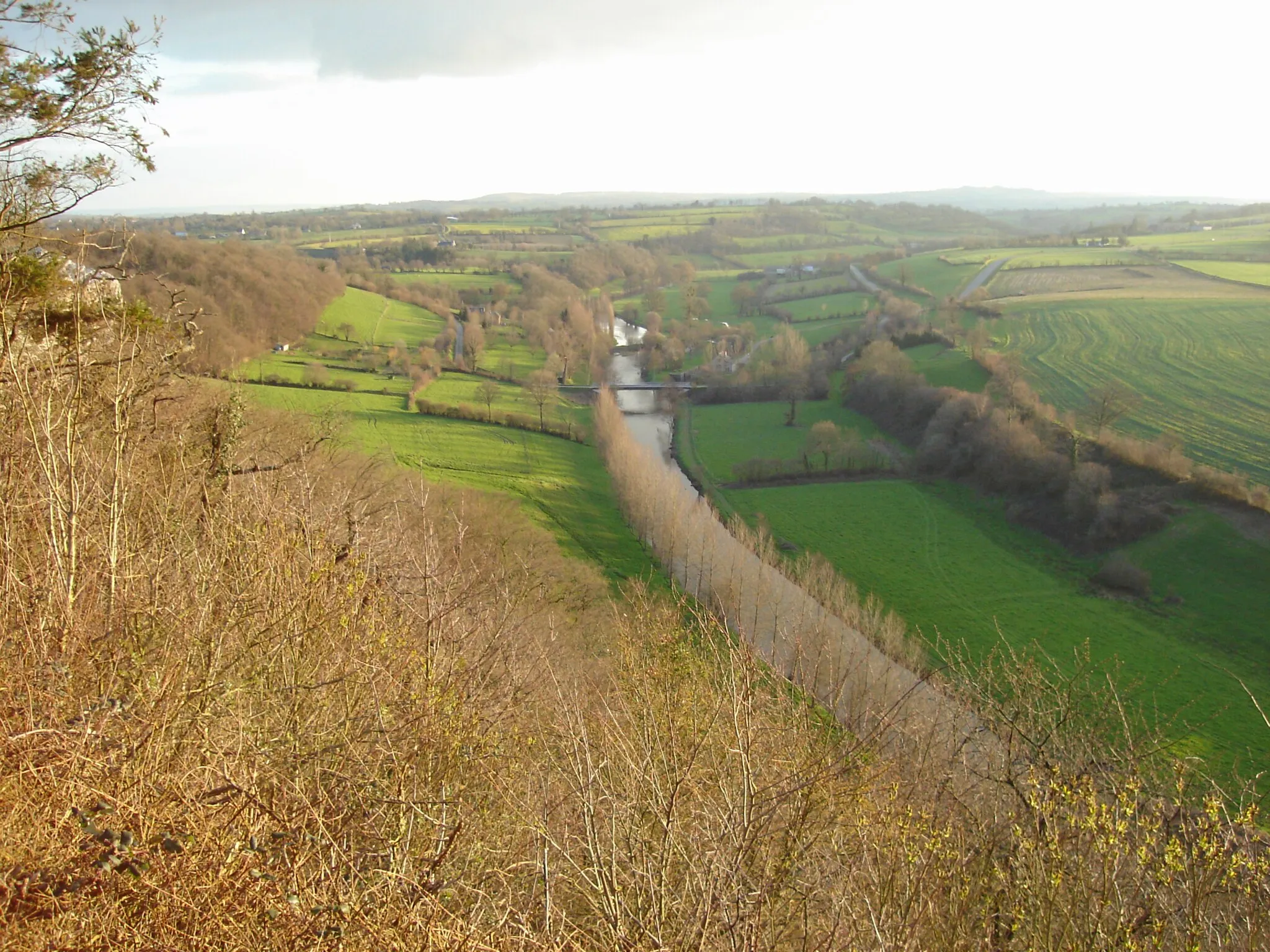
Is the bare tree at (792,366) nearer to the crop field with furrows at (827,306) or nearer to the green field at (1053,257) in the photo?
the crop field with furrows at (827,306)

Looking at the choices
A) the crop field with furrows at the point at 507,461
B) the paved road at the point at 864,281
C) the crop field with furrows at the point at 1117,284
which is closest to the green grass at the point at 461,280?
the crop field with furrows at the point at 507,461

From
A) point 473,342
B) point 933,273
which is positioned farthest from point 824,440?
point 933,273

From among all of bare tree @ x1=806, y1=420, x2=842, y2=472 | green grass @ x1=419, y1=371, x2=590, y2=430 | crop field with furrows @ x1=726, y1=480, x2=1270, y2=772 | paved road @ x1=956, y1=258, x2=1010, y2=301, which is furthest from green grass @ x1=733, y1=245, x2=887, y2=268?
crop field with furrows @ x1=726, y1=480, x2=1270, y2=772

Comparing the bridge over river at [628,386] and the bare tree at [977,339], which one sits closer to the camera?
the bare tree at [977,339]

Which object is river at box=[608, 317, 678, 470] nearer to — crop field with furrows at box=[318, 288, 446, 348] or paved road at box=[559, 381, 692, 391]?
paved road at box=[559, 381, 692, 391]

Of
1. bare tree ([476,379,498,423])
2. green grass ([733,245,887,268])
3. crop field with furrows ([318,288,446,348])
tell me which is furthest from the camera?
green grass ([733,245,887,268])

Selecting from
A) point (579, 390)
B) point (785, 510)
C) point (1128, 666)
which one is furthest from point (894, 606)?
point (579, 390)

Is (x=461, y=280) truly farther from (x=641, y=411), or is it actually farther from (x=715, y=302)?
(x=641, y=411)
